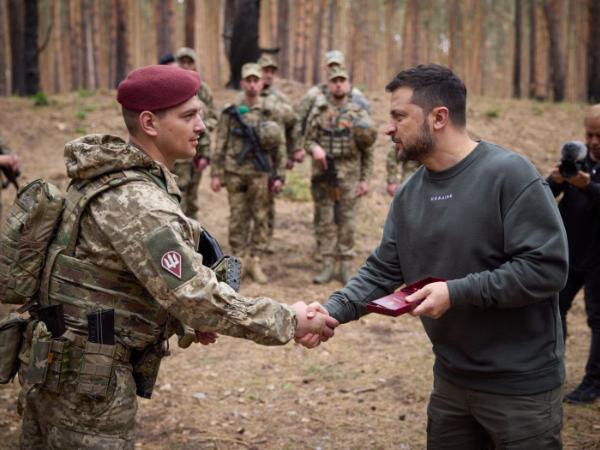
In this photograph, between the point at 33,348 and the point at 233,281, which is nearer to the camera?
the point at 33,348

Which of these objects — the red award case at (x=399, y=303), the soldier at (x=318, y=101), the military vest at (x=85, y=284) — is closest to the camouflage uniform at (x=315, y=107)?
the soldier at (x=318, y=101)

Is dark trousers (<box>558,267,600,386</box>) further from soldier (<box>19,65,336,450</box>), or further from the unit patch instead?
the unit patch

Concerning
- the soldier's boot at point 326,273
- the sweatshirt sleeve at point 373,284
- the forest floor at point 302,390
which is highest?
the sweatshirt sleeve at point 373,284

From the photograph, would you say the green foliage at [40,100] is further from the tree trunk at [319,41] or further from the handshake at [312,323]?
the handshake at [312,323]

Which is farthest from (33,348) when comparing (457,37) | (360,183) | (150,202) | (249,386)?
(457,37)

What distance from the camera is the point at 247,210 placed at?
8.75m

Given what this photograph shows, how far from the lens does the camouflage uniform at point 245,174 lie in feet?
28.0

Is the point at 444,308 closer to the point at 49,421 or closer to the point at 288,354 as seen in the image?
the point at 49,421

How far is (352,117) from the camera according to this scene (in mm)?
8500

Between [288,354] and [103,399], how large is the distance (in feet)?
12.8

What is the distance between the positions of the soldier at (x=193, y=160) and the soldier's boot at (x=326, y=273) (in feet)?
6.64

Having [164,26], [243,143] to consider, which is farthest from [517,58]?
[243,143]

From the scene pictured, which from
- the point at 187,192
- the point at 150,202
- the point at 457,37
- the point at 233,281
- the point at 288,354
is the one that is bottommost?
the point at 288,354

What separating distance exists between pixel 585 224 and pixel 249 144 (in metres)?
4.53
